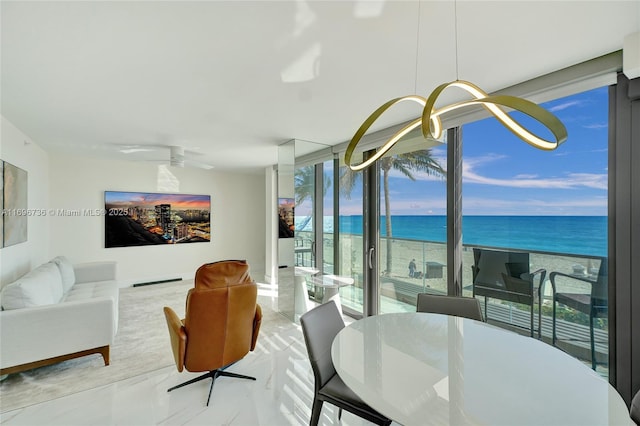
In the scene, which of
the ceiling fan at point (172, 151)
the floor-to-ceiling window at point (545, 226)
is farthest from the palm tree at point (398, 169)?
the ceiling fan at point (172, 151)

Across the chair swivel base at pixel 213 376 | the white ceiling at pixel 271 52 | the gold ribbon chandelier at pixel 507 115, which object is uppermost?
the white ceiling at pixel 271 52

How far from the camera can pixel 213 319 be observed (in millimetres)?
2152

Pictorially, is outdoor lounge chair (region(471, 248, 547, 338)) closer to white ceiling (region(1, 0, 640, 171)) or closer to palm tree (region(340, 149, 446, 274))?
palm tree (region(340, 149, 446, 274))

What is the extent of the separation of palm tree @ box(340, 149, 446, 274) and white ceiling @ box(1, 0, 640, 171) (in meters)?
0.50

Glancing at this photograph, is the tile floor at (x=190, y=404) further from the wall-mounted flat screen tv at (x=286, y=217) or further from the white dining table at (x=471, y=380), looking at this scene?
the wall-mounted flat screen tv at (x=286, y=217)

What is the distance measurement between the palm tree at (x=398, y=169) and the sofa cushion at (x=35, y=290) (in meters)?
3.46

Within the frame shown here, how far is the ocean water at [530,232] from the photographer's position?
2.04m

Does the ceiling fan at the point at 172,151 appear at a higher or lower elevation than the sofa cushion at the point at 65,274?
higher

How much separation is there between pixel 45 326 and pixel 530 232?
Result: 4.26m

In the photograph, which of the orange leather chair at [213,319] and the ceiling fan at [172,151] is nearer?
the orange leather chair at [213,319]

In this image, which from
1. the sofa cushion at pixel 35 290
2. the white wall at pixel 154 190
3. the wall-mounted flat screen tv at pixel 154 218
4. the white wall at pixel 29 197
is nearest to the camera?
the sofa cushion at pixel 35 290

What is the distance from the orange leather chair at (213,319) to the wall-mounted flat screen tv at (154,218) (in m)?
4.02

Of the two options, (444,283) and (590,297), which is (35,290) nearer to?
(444,283)

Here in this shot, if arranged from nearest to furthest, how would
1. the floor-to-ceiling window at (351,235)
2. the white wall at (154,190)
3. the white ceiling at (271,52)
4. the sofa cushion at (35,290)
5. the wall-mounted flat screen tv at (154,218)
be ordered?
the white ceiling at (271,52) → the sofa cushion at (35,290) → the floor-to-ceiling window at (351,235) → the white wall at (154,190) → the wall-mounted flat screen tv at (154,218)
